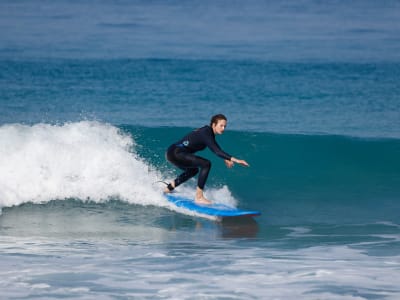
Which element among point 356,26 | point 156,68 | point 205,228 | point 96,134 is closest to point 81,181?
point 96,134

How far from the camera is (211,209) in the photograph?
10.3 meters

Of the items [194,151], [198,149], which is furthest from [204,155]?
[198,149]

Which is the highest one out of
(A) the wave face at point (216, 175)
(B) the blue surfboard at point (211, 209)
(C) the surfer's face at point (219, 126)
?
(C) the surfer's face at point (219, 126)

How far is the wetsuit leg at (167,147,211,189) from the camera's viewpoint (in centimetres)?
1043

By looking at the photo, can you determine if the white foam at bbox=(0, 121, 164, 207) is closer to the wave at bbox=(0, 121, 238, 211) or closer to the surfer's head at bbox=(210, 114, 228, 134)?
the wave at bbox=(0, 121, 238, 211)

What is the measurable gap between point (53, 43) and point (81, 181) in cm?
2231

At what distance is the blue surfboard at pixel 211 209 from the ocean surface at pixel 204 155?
15cm

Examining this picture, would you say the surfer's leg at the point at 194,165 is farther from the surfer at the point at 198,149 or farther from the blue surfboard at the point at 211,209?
the blue surfboard at the point at 211,209

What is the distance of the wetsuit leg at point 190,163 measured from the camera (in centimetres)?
1043

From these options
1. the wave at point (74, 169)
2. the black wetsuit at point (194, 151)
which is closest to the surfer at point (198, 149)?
the black wetsuit at point (194, 151)

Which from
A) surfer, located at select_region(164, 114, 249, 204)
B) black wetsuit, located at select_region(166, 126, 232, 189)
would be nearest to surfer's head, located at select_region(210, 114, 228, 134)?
surfer, located at select_region(164, 114, 249, 204)

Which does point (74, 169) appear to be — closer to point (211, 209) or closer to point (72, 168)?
point (72, 168)

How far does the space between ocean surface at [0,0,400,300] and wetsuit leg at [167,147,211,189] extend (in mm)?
534

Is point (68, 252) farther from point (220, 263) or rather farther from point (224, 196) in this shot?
point (224, 196)
